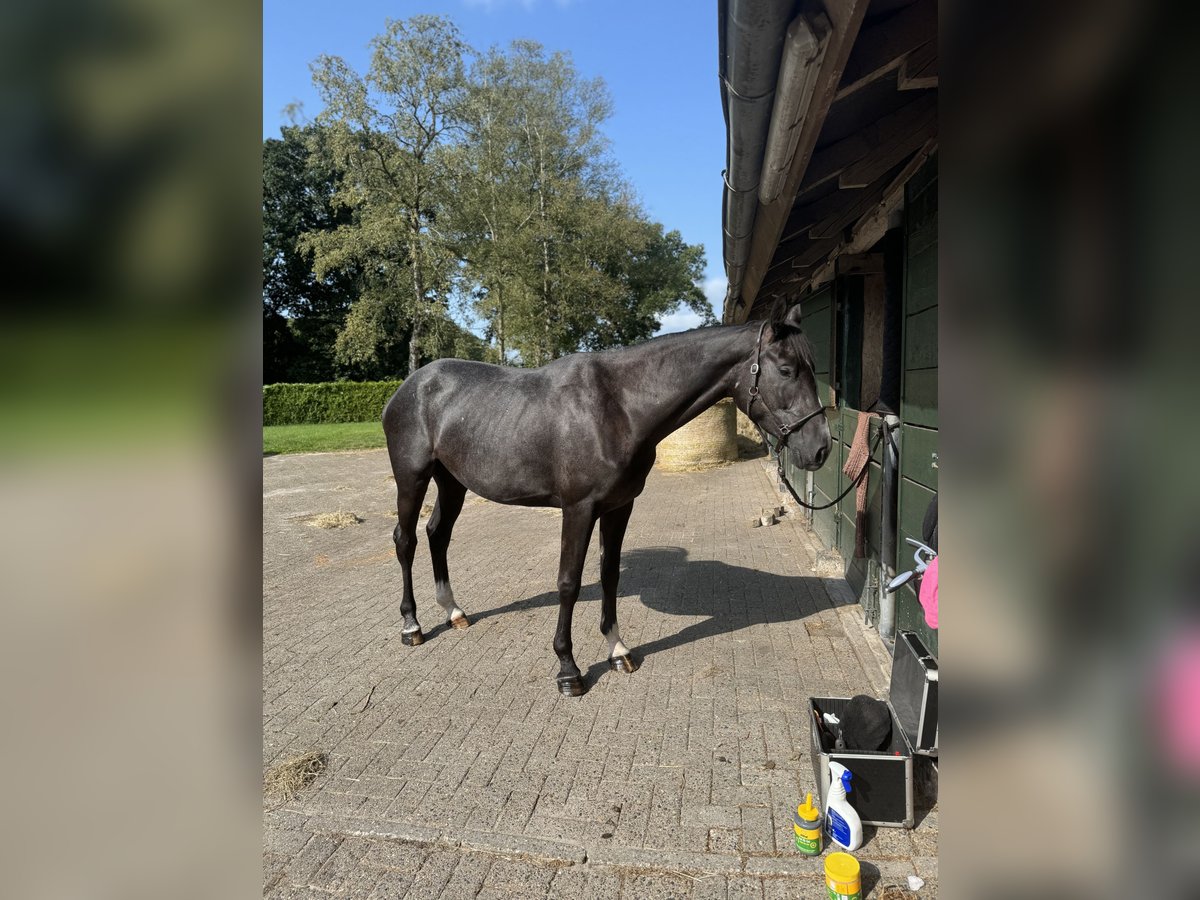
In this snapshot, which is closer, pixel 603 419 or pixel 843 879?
pixel 843 879

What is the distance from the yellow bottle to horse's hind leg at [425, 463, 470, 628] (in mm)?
2846

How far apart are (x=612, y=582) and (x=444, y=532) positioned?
145 centimetres

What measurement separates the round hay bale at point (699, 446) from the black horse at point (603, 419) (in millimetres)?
8671

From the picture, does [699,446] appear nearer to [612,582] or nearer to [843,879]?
[612,582]

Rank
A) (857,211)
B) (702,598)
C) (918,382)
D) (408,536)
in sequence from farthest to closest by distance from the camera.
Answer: (702,598) < (408,536) < (857,211) < (918,382)

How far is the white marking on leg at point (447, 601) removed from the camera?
4.77 meters

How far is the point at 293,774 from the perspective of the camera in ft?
9.34

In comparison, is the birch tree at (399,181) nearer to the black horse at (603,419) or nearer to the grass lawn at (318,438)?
the grass lawn at (318,438)

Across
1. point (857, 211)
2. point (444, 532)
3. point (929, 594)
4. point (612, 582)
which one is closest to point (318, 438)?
point (444, 532)

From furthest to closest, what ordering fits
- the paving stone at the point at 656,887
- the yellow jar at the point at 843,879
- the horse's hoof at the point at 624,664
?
the horse's hoof at the point at 624,664
the paving stone at the point at 656,887
the yellow jar at the point at 843,879

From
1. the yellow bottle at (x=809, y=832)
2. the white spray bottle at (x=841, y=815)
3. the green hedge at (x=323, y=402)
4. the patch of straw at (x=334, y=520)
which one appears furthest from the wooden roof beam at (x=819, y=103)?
the green hedge at (x=323, y=402)
